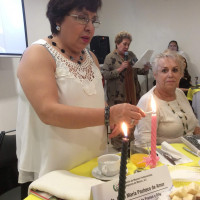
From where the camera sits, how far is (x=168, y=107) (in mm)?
1717

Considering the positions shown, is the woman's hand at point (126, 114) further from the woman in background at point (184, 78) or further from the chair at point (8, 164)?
the woman in background at point (184, 78)

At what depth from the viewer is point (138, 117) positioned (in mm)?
805

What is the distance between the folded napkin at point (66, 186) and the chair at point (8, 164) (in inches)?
22.0

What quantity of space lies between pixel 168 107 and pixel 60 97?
103 centimetres

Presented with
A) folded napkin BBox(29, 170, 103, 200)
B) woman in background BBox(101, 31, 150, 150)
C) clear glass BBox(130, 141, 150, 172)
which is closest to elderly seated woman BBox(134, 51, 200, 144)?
clear glass BBox(130, 141, 150, 172)

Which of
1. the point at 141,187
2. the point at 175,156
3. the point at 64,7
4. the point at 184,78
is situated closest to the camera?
the point at 141,187

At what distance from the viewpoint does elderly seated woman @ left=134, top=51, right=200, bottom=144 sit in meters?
1.60

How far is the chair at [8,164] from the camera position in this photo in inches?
50.1

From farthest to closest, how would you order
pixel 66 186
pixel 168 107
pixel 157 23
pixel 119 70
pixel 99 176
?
1. pixel 157 23
2. pixel 119 70
3. pixel 168 107
4. pixel 99 176
5. pixel 66 186

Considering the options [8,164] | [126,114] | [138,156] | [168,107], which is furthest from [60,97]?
[168,107]

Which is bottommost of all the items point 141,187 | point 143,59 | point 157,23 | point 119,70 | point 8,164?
point 8,164

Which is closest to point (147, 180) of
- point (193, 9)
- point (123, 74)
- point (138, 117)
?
point (138, 117)

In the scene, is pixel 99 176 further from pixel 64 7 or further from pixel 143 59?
pixel 143 59

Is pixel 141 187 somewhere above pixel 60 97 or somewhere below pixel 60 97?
below
